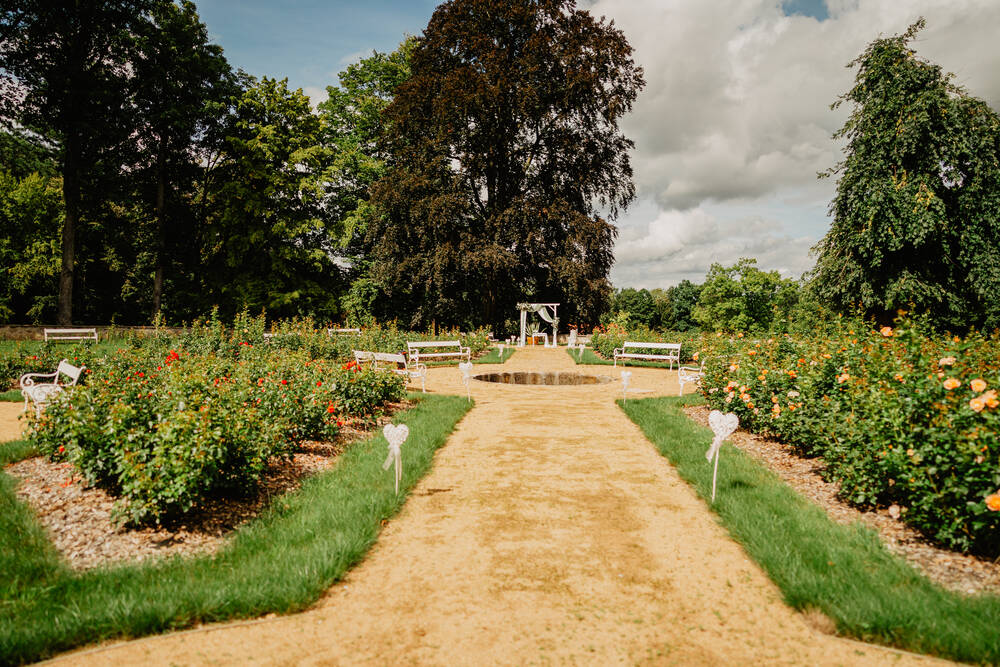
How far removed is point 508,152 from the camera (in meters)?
25.9

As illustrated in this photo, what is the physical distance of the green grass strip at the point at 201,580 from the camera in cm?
265

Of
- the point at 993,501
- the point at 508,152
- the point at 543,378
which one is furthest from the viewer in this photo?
the point at 508,152

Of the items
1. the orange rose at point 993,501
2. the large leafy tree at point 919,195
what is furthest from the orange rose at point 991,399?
the large leafy tree at point 919,195

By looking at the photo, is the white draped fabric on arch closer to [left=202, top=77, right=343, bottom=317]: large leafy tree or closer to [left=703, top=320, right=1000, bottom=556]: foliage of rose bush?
[left=202, top=77, right=343, bottom=317]: large leafy tree

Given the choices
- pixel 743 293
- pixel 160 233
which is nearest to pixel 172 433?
pixel 160 233

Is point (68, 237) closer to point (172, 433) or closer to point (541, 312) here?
point (541, 312)

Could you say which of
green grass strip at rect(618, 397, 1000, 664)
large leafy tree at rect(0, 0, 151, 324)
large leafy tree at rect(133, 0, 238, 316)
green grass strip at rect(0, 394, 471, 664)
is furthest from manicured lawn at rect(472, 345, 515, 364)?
large leafy tree at rect(0, 0, 151, 324)

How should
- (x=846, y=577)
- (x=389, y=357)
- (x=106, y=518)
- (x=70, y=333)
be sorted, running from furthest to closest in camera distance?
(x=70, y=333), (x=389, y=357), (x=106, y=518), (x=846, y=577)

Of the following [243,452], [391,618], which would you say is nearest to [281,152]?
[243,452]

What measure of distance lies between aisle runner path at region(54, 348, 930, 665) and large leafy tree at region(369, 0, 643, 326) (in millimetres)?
17720

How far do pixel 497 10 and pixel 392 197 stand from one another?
9.76m

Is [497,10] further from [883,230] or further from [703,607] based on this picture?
[703,607]

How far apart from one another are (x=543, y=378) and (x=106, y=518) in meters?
11.1

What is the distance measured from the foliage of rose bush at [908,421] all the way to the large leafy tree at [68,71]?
28.0 metres
